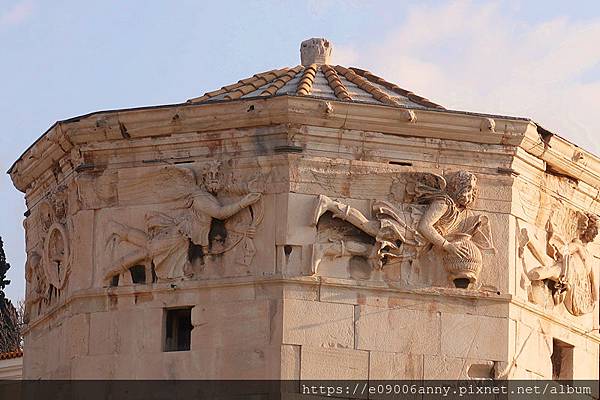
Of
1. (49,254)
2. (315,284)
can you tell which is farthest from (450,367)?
(49,254)

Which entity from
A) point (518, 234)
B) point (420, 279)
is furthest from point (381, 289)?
point (518, 234)

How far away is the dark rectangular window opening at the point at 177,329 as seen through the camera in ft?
59.2

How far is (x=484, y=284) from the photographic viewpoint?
1806 centimetres

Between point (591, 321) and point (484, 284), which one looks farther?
point (591, 321)

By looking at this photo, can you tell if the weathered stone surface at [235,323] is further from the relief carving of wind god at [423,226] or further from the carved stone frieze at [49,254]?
the carved stone frieze at [49,254]

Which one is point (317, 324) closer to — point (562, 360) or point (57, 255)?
point (562, 360)

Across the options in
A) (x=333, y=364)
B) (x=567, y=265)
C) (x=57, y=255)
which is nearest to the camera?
(x=333, y=364)

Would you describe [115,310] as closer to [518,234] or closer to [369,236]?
[369,236]

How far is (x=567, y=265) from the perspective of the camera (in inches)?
746

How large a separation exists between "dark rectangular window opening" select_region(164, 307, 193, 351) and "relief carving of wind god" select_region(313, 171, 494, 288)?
1.43m

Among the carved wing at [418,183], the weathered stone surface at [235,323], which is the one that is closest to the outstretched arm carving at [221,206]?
the weathered stone surface at [235,323]

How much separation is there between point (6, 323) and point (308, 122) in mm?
Answer: 27250

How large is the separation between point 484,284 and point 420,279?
0.60 m

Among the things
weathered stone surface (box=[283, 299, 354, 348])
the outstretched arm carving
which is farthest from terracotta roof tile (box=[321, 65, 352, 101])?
weathered stone surface (box=[283, 299, 354, 348])
